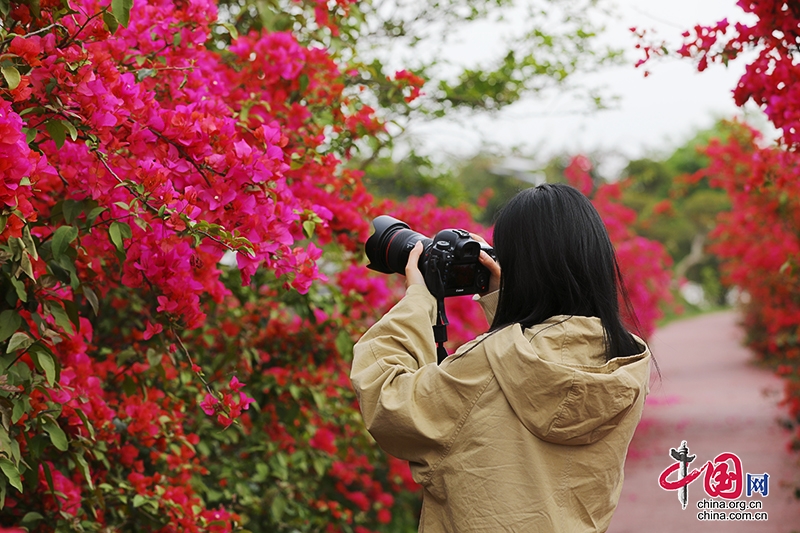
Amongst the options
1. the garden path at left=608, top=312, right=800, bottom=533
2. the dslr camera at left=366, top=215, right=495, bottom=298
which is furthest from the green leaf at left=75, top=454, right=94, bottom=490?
the garden path at left=608, top=312, right=800, bottom=533

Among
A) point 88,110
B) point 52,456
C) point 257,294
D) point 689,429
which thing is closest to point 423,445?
point 88,110

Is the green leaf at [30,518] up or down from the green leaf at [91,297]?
down

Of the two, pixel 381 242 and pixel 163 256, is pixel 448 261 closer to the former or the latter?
pixel 381 242

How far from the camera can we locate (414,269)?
5.54 ft

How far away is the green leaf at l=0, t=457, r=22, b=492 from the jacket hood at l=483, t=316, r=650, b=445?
893 millimetres

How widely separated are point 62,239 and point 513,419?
94 centimetres

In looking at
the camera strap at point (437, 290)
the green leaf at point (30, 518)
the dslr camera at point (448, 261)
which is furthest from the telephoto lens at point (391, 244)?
the green leaf at point (30, 518)

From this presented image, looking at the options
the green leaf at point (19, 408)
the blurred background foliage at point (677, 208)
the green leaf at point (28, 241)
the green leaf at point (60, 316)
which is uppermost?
the green leaf at point (28, 241)

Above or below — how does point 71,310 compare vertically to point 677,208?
above

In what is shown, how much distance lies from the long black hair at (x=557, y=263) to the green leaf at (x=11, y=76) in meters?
0.90

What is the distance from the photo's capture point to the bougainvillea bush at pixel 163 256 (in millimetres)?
1598

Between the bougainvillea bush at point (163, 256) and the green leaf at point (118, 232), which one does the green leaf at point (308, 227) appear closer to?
the bougainvillea bush at point (163, 256)

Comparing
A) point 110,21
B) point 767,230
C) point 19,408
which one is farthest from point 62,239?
point 767,230

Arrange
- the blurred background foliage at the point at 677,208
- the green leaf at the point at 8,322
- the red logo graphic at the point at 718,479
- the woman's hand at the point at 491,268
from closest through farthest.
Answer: the green leaf at the point at 8,322 → the woman's hand at the point at 491,268 → the red logo graphic at the point at 718,479 → the blurred background foliage at the point at 677,208
